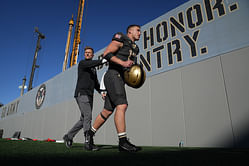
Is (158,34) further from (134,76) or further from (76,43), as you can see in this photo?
(76,43)

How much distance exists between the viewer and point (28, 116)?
33.3 ft

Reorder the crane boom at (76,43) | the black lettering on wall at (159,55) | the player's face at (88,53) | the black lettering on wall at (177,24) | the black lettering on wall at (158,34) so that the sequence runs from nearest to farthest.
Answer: the player's face at (88,53) → the black lettering on wall at (177,24) → the black lettering on wall at (159,55) → the black lettering on wall at (158,34) → the crane boom at (76,43)

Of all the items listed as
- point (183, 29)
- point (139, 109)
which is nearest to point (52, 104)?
point (139, 109)

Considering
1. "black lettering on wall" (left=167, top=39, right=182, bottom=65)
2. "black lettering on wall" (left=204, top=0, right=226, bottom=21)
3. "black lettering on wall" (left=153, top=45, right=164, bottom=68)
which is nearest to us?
"black lettering on wall" (left=204, top=0, right=226, bottom=21)

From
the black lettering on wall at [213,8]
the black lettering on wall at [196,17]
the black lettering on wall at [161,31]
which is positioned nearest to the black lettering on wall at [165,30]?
the black lettering on wall at [161,31]

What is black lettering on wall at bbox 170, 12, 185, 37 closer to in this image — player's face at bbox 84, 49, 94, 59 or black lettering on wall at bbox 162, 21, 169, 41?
black lettering on wall at bbox 162, 21, 169, 41

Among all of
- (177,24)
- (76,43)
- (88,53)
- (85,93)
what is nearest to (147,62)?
(177,24)

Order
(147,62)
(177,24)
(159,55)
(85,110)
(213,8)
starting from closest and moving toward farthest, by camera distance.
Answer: (85,110)
(213,8)
(177,24)
(159,55)
(147,62)

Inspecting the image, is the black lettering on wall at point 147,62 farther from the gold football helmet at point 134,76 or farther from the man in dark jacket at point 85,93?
the gold football helmet at point 134,76

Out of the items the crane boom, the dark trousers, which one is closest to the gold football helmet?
the dark trousers

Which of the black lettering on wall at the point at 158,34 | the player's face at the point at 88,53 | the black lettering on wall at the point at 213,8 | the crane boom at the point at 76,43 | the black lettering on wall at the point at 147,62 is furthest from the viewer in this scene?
the crane boom at the point at 76,43

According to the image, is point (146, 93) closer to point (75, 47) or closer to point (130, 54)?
point (130, 54)

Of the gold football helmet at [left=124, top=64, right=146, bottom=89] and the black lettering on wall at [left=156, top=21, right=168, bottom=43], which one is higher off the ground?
the black lettering on wall at [left=156, top=21, right=168, bottom=43]

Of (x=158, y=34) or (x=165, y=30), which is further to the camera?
(x=158, y=34)
